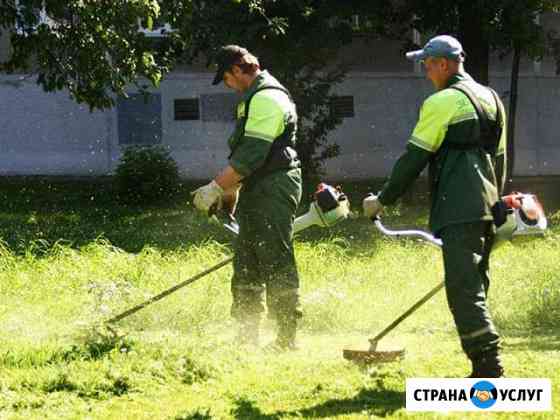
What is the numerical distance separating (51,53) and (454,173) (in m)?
6.32

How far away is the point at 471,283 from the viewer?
6.38 meters

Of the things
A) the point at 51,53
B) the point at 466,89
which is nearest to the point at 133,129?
the point at 51,53

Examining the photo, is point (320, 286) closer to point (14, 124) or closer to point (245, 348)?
point (245, 348)

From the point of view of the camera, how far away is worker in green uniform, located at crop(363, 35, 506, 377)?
6.40 m

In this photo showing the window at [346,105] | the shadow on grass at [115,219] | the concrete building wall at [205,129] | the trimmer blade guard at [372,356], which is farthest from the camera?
the window at [346,105]

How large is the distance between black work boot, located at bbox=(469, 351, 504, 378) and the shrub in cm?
1216

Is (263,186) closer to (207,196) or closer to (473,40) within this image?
(207,196)

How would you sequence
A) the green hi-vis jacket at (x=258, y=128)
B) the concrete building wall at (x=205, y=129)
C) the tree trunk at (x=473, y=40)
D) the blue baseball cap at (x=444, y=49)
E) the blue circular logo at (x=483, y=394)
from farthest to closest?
the concrete building wall at (x=205, y=129) < the tree trunk at (x=473, y=40) < the green hi-vis jacket at (x=258, y=128) < the blue baseball cap at (x=444, y=49) < the blue circular logo at (x=483, y=394)

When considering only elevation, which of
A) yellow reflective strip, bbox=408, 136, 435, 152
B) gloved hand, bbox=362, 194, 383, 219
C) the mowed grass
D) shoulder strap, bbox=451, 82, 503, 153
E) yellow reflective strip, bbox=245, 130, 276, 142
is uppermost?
shoulder strap, bbox=451, 82, 503, 153

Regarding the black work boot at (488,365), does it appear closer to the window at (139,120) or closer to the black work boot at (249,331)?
the black work boot at (249,331)

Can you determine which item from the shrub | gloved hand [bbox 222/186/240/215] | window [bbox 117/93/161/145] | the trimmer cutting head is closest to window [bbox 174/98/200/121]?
window [bbox 117/93/161/145]

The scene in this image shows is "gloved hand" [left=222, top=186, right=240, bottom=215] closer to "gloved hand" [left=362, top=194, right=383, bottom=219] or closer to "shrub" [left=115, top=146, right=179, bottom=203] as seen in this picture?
"gloved hand" [left=362, top=194, right=383, bottom=219]

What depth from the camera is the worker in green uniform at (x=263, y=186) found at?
25.7ft

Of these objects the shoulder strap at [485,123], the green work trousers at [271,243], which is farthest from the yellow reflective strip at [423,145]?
the green work trousers at [271,243]
